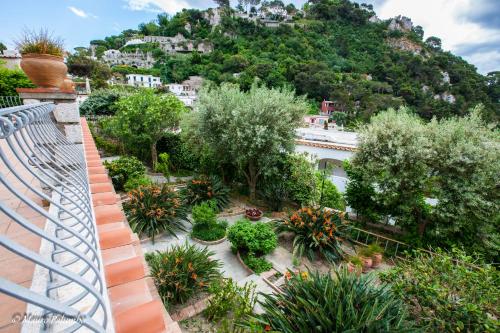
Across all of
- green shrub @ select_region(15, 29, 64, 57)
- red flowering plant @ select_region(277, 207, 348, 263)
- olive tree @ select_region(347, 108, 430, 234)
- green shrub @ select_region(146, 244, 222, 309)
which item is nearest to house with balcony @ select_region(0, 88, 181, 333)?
green shrub @ select_region(15, 29, 64, 57)

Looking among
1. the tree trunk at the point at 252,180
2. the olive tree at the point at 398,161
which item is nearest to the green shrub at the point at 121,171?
the tree trunk at the point at 252,180

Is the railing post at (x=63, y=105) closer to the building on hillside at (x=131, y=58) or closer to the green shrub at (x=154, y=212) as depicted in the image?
the green shrub at (x=154, y=212)

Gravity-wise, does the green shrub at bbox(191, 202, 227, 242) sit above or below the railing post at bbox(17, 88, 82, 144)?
below

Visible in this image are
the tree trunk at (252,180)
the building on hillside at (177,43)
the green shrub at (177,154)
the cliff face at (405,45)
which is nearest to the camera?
the tree trunk at (252,180)

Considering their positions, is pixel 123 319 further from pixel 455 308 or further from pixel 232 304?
pixel 455 308

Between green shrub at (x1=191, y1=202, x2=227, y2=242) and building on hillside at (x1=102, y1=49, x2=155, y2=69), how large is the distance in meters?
74.6

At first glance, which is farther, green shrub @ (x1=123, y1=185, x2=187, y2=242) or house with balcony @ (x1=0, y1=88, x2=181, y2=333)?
green shrub @ (x1=123, y1=185, x2=187, y2=242)

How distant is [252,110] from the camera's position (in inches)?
319

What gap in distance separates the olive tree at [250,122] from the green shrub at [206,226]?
2.60 m

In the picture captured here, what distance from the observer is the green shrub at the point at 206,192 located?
27.9 ft

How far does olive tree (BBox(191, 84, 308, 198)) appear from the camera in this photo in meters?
8.08

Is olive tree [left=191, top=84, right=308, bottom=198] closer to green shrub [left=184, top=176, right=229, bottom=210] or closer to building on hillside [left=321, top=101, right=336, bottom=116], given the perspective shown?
green shrub [left=184, top=176, right=229, bottom=210]

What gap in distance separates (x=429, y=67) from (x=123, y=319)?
68.2m

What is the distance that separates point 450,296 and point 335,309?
189cm
